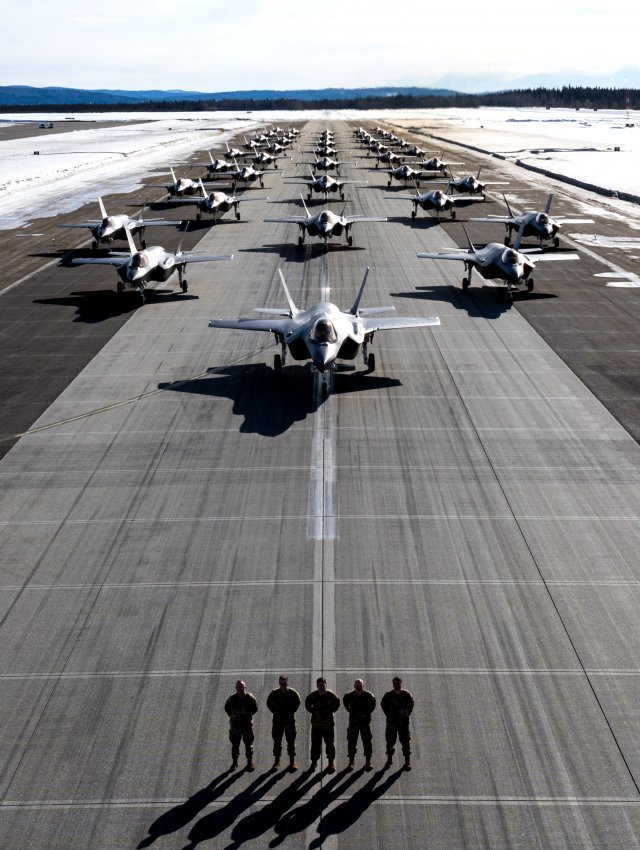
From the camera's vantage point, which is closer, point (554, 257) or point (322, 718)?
point (322, 718)

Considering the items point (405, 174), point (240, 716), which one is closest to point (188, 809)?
point (240, 716)

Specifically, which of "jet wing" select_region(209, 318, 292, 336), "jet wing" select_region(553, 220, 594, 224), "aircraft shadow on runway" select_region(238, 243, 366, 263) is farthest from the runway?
"jet wing" select_region(553, 220, 594, 224)

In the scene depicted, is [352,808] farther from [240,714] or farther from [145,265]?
[145,265]

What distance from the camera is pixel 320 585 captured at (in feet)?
46.6

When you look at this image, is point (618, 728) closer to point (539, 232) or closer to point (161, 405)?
point (161, 405)

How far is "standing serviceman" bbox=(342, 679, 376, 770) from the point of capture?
9633 mm

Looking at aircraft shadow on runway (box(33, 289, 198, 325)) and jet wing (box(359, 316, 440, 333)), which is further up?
jet wing (box(359, 316, 440, 333))

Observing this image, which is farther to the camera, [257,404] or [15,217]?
[15,217]

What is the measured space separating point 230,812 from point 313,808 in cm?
118

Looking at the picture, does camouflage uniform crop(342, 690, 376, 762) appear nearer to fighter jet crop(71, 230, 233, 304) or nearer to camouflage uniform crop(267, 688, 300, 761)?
camouflage uniform crop(267, 688, 300, 761)

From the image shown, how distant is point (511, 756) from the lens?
10.3 m

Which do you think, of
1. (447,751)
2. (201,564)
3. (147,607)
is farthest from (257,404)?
(447,751)

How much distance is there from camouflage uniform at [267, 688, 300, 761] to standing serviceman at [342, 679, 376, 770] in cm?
76

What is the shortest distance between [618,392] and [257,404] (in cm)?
1275
